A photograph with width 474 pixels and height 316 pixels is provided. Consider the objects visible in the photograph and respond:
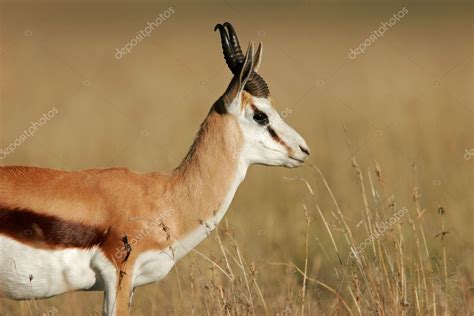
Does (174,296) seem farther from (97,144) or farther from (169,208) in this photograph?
(97,144)

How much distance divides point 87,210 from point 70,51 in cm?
2052

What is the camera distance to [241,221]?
11391mm

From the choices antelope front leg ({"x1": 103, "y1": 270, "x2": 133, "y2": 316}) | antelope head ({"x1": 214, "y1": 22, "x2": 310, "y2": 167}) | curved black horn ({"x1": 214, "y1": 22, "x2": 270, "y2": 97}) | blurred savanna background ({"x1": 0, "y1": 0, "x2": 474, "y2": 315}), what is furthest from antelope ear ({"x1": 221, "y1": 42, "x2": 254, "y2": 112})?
antelope front leg ({"x1": 103, "y1": 270, "x2": 133, "y2": 316})

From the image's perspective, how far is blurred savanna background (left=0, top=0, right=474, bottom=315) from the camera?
7.34 m

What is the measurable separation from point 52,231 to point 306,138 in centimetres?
974

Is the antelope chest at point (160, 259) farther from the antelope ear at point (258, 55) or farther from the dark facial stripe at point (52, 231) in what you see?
the antelope ear at point (258, 55)

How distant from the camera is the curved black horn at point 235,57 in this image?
7035mm

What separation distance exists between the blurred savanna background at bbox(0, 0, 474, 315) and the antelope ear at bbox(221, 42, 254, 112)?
74 centimetres

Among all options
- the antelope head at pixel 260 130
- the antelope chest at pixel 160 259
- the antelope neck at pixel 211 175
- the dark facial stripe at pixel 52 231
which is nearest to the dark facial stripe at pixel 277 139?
the antelope head at pixel 260 130

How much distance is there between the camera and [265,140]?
22.9 feet

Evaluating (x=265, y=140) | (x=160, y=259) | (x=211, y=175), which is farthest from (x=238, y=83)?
(x=160, y=259)

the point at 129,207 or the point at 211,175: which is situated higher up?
the point at 211,175

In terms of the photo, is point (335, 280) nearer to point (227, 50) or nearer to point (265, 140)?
point (265, 140)

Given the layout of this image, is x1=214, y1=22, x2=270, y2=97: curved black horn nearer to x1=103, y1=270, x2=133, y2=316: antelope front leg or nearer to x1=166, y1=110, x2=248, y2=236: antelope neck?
x1=166, y1=110, x2=248, y2=236: antelope neck
